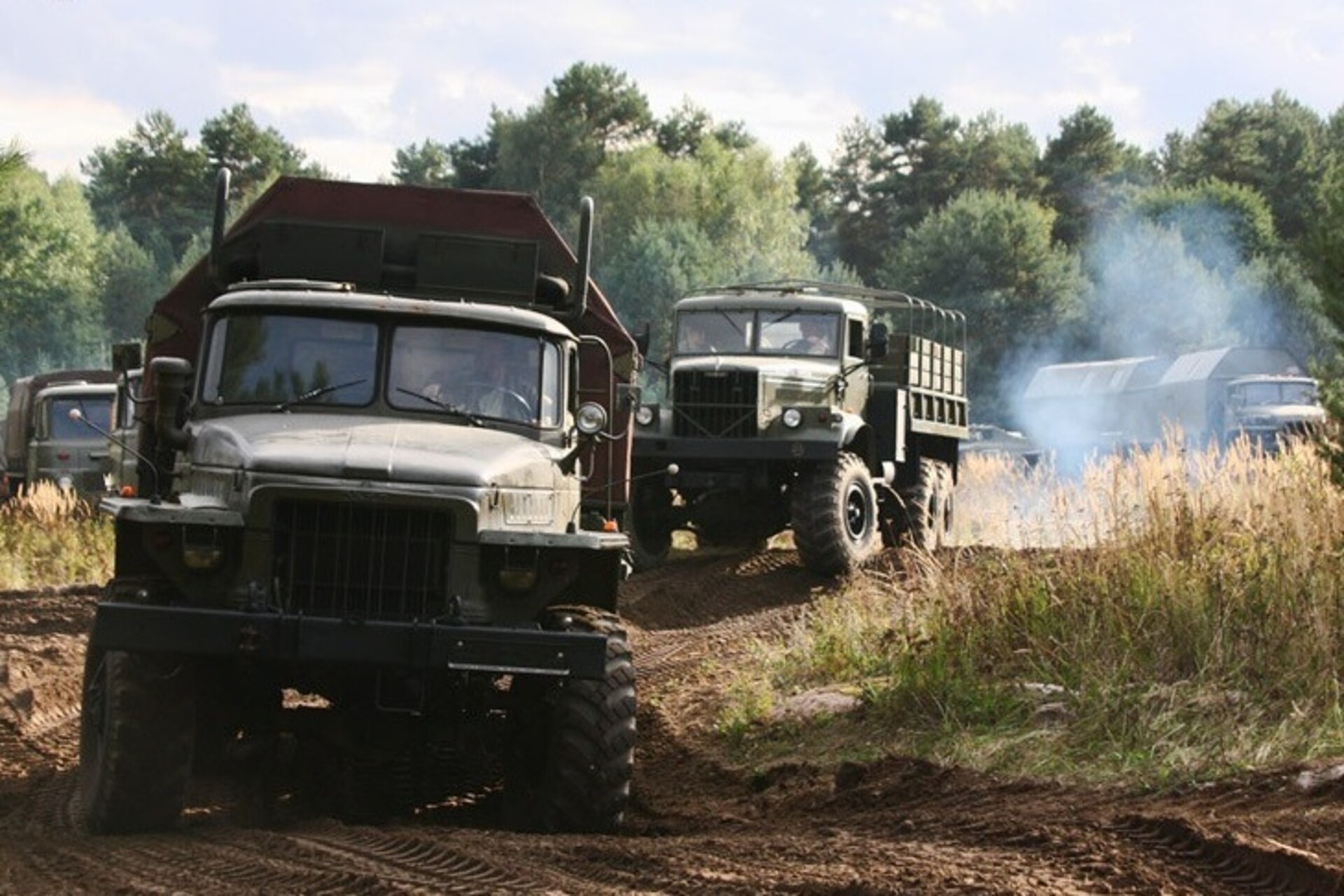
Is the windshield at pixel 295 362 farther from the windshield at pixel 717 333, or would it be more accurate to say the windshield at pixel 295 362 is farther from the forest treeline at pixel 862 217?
the forest treeline at pixel 862 217

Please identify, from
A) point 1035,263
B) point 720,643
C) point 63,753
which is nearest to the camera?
point 63,753

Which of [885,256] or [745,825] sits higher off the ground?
[885,256]

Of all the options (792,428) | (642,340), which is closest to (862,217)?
(792,428)

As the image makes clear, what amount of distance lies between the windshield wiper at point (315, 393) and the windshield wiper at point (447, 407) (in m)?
0.17

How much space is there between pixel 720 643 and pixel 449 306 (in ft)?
18.4

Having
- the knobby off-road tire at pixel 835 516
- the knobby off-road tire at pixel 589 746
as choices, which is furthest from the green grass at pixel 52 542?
the knobby off-road tire at pixel 589 746

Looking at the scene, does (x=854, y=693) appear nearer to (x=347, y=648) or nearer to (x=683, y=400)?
(x=347, y=648)

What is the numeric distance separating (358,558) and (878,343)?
35.5 ft

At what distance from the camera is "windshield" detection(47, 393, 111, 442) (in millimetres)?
25766

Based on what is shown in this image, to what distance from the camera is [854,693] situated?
36.9 feet

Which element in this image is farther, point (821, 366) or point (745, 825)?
point (821, 366)

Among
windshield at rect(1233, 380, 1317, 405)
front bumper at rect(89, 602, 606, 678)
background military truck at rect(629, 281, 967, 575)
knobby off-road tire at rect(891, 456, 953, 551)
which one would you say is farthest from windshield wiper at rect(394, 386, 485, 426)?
windshield at rect(1233, 380, 1317, 405)

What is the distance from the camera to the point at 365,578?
8500mm

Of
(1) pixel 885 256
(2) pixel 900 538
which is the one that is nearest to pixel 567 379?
(2) pixel 900 538
